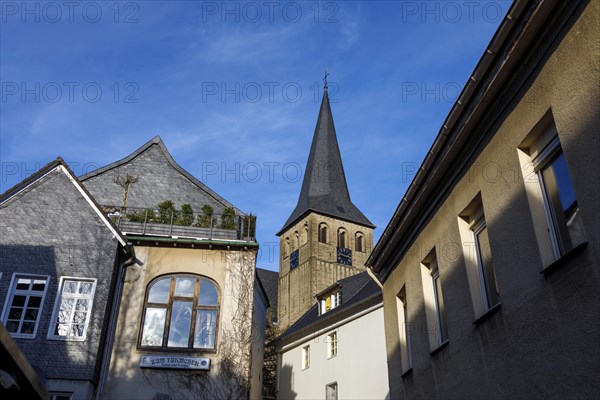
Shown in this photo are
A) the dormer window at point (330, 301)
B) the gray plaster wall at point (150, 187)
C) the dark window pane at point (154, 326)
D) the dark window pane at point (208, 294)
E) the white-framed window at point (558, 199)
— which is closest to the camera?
the white-framed window at point (558, 199)

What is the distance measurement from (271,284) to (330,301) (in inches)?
1938

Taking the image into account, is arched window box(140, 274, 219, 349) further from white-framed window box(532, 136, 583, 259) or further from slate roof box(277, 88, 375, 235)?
slate roof box(277, 88, 375, 235)

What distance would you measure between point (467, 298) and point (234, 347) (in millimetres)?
9470

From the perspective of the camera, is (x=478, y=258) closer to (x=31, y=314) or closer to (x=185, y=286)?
(x=185, y=286)

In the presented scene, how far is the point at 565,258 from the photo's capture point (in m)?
6.31

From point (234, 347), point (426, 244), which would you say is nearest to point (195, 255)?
point (234, 347)

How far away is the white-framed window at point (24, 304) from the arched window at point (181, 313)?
2819 mm

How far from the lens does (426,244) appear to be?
1129 cm

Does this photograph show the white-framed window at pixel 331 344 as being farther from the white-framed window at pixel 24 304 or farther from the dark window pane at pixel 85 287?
the white-framed window at pixel 24 304

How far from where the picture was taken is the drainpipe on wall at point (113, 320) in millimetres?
16078

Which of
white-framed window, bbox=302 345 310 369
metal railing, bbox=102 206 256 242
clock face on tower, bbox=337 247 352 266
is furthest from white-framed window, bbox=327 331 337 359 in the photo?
clock face on tower, bbox=337 247 352 266

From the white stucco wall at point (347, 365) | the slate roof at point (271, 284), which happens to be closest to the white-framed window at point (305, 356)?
the white stucco wall at point (347, 365)

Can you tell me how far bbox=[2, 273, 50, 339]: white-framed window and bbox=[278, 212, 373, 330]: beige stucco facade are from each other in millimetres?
50902

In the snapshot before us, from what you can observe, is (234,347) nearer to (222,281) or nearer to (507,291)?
(222,281)
